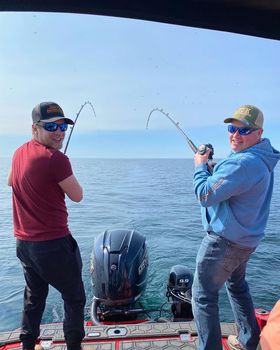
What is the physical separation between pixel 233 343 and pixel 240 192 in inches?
53.9

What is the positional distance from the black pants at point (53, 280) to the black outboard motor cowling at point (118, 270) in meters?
1.17

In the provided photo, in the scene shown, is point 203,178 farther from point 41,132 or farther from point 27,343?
point 27,343

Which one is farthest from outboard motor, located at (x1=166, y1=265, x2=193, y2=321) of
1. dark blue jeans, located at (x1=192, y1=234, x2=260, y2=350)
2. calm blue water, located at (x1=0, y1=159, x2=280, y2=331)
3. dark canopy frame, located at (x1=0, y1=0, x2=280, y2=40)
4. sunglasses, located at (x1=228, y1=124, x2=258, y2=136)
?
dark canopy frame, located at (x1=0, y1=0, x2=280, y2=40)

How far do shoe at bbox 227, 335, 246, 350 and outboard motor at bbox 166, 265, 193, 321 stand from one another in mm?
1002

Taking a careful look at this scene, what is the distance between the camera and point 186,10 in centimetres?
144

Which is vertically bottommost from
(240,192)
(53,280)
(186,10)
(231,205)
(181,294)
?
(181,294)

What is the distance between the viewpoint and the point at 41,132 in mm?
2334

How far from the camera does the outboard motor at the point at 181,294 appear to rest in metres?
3.94

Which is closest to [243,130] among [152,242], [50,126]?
[50,126]

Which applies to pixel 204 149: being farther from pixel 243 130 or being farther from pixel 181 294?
pixel 181 294

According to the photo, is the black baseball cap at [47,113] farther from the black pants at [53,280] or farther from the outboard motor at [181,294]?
the outboard motor at [181,294]

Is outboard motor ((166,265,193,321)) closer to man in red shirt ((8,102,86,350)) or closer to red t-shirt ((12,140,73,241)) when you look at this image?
man in red shirt ((8,102,86,350))

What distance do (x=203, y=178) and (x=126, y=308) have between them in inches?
79.2

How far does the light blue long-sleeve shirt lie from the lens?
2164mm
